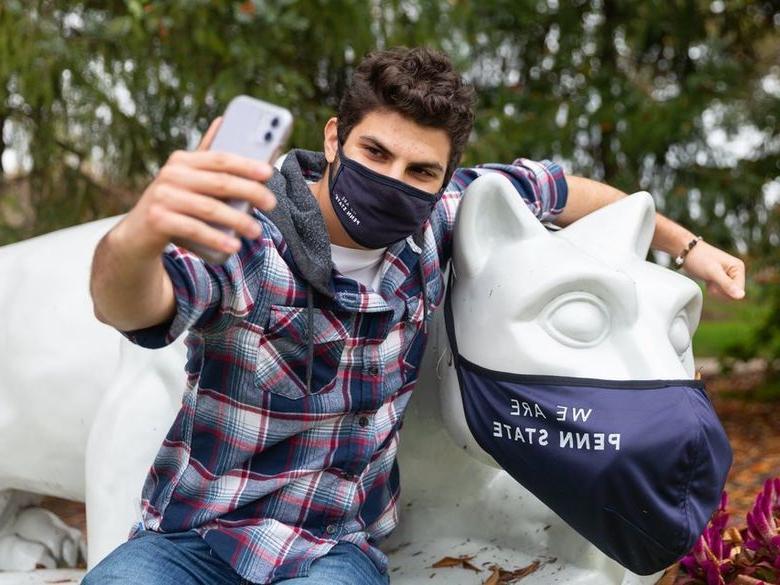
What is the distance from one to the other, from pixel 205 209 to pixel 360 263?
83 centimetres

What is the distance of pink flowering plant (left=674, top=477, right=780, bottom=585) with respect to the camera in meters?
2.55

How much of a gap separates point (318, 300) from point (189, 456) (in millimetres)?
456

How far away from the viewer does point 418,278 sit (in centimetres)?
232

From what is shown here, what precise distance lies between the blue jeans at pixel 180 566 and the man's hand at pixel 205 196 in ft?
2.96

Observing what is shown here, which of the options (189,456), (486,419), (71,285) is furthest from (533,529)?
(71,285)

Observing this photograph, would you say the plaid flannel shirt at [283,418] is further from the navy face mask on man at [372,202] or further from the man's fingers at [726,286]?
the man's fingers at [726,286]

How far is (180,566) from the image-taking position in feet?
6.87

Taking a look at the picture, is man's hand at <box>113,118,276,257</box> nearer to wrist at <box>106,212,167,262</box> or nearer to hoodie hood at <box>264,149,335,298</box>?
wrist at <box>106,212,167,262</box>

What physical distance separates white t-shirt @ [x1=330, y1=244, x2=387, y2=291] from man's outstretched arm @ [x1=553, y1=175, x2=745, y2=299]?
723 millimetres

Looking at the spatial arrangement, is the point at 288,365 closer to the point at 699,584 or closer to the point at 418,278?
the point at 418,278

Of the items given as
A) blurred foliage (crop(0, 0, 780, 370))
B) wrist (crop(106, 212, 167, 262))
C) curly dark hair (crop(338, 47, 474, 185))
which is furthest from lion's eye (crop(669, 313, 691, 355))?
blurred foliage (crop(0, 0, 780, 370))

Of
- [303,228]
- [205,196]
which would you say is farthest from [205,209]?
[303,228]

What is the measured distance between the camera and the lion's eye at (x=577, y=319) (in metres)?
2.06

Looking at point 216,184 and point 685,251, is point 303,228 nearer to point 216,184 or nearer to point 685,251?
point 216,184
